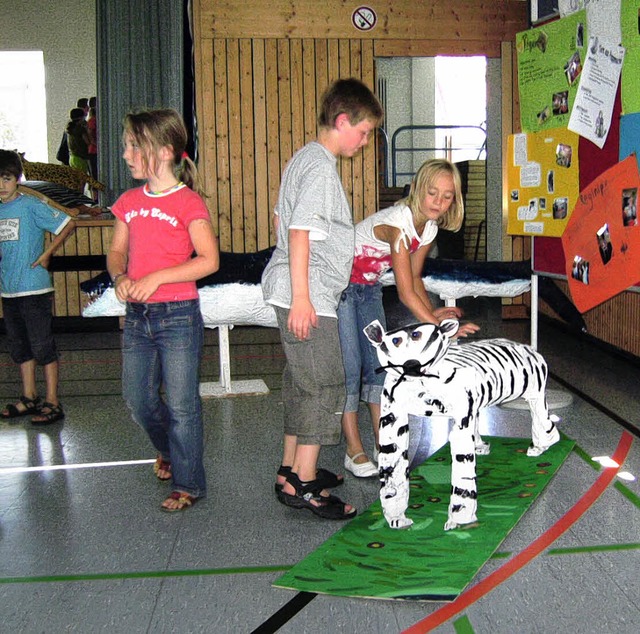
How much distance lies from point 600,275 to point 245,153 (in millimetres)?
4577

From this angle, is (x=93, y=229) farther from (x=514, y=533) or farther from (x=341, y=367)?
(x=514, y=533)

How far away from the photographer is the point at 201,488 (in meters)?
3.23

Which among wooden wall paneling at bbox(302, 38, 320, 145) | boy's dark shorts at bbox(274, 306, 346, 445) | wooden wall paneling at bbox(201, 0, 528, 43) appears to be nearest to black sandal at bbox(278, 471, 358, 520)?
boy's dark shorts at bbox(274, 306, 346, 445)

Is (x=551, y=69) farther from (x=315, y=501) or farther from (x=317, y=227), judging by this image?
(x=315, y=501)

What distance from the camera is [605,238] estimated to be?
4023 mm

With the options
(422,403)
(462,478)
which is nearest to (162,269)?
(422,403)

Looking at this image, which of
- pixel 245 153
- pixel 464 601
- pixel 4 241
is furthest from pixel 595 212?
pixel 245 153

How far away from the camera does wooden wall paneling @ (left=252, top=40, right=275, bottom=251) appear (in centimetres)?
786

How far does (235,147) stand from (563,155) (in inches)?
163

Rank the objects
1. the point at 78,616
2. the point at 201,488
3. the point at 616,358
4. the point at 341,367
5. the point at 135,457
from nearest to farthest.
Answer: the point at 78,616 → the point at 341,367 → the point at 201,488 → the point at 135,457 → the point at 616,358

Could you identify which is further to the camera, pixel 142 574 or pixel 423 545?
pixel 423 545

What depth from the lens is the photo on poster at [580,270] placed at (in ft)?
13.8

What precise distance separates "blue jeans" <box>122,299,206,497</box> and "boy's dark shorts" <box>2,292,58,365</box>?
5.12ft

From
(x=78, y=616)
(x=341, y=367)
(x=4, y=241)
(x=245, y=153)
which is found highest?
(x=245, y=153)
